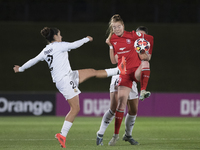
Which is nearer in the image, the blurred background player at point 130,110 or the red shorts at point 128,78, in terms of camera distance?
the red shorts at point 128,78

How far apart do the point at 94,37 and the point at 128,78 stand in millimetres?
11946

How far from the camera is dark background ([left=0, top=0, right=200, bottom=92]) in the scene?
18.3 meters

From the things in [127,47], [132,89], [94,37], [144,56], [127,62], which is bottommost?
[94,37]

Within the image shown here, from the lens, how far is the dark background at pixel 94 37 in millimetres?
18328

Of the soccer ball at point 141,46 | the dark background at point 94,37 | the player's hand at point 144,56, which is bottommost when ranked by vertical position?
the dark background at point 94,37

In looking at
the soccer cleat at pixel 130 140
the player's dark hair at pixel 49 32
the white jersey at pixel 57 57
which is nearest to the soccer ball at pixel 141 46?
the white jersey at pixel 57 57

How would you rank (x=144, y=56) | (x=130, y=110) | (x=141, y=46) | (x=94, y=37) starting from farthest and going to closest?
1. (x=94, y=37)
2. (x=130, y=110)
3. (x=144, y=56)
4. (x=141, y=46)

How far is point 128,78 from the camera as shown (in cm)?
672

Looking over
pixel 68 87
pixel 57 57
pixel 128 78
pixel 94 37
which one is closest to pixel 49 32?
pixel 57 57

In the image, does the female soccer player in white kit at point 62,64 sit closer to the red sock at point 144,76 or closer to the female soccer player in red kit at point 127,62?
the female soccer player in red kit at point 127,62

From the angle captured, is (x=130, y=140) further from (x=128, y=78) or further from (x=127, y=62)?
(x=127, y=62)

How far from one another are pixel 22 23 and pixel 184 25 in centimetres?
737

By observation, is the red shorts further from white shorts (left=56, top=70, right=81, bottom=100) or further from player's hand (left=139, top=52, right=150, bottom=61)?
white shorts (left=56, top=70, right=81, bottom=100)

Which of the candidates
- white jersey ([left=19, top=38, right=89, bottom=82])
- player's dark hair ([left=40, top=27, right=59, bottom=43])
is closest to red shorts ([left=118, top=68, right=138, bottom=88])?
white jersey ([left=19, top=38, right=89, bottom=82])
